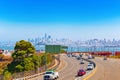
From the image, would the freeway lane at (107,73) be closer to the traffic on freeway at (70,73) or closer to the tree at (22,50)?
the traffic on freeway at (70,73)

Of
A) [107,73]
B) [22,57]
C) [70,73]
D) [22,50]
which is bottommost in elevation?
[70,73]

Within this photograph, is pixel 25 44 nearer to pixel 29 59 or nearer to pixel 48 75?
pixel 29 59

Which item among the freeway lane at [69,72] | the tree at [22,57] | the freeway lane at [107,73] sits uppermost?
the tree at [22,57]

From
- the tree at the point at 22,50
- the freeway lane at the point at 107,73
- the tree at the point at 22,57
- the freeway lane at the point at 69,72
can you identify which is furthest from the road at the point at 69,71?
the tree at the point at 22,50

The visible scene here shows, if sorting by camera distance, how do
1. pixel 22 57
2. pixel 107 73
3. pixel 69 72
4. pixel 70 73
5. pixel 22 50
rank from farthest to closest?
1. pixel 22 50
2. pixel 22 57
3. pixel 69 72
4. pixel 70 73
5. pixel 107 73

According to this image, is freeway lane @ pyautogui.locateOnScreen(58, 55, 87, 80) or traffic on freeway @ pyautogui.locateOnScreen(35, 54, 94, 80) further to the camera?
freeway lane @ pyautogui.locateOnScreen(58, 55, 87, 80)

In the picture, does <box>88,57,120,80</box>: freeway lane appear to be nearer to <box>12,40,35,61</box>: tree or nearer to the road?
the road

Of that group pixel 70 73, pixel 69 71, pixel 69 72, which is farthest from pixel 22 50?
pixel 70 73

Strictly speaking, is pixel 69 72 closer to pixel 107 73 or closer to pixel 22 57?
pixel 107 73

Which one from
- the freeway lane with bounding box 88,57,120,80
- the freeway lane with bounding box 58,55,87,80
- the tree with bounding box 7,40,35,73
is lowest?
the freeway lane with bounding box 58,55,87,80

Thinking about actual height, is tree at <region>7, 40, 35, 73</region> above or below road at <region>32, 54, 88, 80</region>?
above

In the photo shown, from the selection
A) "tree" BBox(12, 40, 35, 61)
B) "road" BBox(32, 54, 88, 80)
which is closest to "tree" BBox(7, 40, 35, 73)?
"tree" BBox(12, 40, 35, 61)

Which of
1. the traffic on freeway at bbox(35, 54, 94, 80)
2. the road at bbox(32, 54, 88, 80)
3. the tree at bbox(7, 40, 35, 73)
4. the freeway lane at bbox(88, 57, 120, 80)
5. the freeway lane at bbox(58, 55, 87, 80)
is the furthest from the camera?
the tree at bbox(7, 40, 35, 73)
